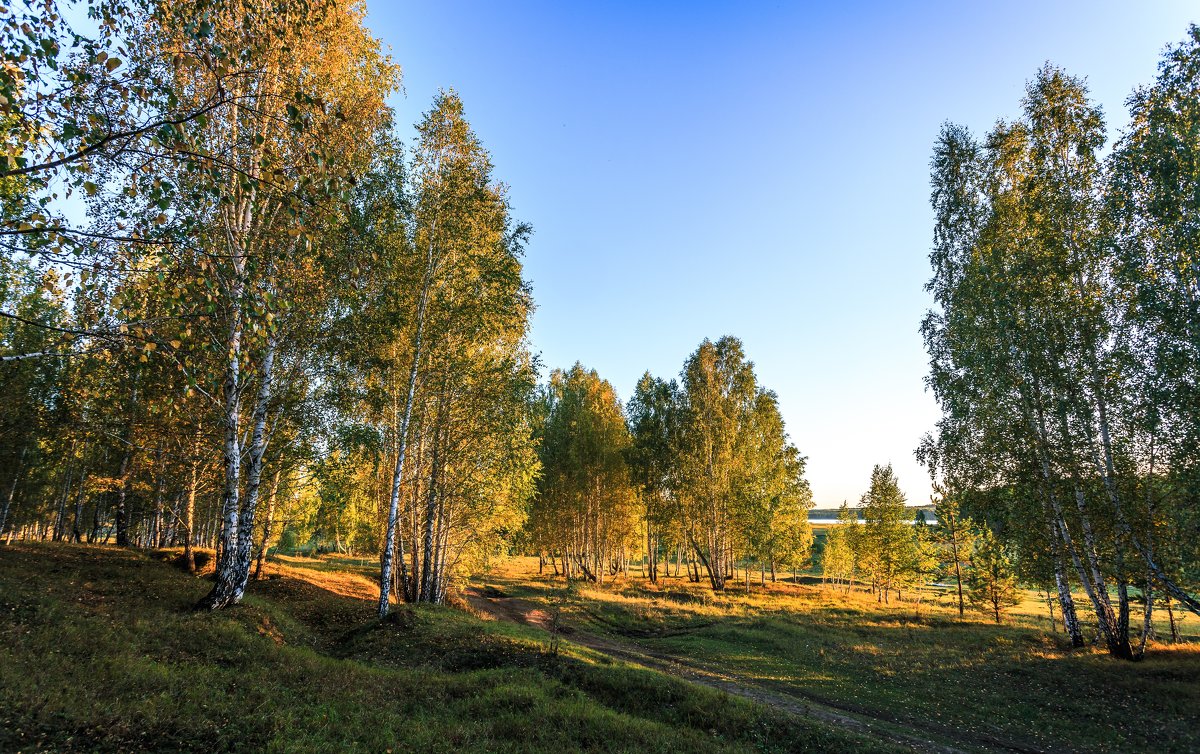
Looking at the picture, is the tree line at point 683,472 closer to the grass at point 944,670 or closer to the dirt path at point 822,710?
the grass at point 944,670

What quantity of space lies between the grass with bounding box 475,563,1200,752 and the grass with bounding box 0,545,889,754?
4.17 metres

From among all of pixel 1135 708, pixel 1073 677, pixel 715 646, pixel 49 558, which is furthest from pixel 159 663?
pixel 1073 677

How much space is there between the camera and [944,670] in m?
19.8

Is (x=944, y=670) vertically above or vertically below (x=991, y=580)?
above

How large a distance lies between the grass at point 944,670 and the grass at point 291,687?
417 centimetres

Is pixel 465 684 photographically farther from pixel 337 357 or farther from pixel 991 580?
pixel 991 580

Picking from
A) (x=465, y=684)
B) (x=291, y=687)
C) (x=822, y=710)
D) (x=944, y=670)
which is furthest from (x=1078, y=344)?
(x=291, y=687)

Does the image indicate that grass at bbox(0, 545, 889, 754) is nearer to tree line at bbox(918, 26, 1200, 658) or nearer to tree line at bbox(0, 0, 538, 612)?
tree line at bbox(0, 0, 538, 612)

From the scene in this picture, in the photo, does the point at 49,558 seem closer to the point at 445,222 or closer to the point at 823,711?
the point at 445,222

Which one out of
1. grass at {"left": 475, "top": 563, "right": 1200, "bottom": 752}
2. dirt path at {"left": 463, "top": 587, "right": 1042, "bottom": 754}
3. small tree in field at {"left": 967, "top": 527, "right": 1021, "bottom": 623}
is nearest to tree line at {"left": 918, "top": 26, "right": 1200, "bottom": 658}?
grass at {"left": 475, "top": 563, "right": 1200, "bottom": 752}

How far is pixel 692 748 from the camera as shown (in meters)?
10.1

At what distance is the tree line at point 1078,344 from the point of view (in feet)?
51.0

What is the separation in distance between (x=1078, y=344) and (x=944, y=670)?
13.9 m

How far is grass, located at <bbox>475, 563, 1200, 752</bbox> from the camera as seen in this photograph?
13805 millimetres
